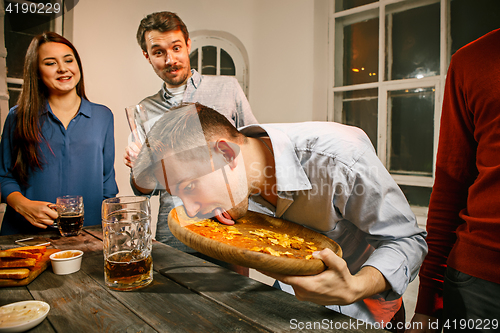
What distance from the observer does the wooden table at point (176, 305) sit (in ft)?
→ 2.08

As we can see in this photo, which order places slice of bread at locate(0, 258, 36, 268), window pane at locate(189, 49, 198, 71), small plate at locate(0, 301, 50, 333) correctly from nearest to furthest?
small plate at locate(0, 301, 50, 333), slice of bread at locate(0, 258, 36, 268), window pane at locate(189, 49, 198, 71)

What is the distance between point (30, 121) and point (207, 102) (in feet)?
3.38

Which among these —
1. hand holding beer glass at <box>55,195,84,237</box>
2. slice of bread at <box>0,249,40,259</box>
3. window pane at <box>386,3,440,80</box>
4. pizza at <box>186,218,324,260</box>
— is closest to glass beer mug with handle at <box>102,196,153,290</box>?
pizza at <box>186,218,324,260</box>

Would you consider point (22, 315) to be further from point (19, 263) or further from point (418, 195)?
point (418, 195)

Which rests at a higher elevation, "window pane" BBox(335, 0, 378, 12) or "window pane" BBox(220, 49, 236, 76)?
"window pane" BBox(335, 0, 378, 12)

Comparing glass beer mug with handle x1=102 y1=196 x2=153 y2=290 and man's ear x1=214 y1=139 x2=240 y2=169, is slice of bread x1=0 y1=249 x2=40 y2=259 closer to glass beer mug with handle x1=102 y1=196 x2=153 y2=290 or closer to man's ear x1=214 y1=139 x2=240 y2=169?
glass beer mug with handle x1=102 y1=196 x2=153 y2=290

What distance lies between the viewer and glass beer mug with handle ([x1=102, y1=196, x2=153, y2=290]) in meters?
0.81

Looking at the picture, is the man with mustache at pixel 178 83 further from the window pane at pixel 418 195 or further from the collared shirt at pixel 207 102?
the window pane at pixel 418 195

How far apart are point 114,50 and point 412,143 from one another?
255cm

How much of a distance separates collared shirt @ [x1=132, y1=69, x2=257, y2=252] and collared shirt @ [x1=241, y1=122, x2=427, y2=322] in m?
0.83

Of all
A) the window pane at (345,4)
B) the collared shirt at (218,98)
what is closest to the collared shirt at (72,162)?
the collared shirt at (218,98)

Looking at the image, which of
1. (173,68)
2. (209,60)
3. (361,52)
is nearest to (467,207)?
(173,68)

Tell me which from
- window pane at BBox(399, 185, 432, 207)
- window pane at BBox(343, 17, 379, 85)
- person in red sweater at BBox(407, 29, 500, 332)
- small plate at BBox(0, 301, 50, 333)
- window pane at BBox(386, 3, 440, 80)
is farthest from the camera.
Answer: window pane at BBox(343, 17, 379, 85)

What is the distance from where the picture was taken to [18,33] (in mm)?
2229
